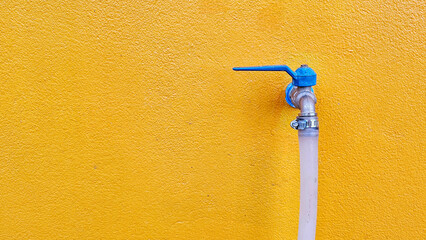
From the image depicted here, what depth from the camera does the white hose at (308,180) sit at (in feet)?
1.54

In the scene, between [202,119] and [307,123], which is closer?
[307,123]

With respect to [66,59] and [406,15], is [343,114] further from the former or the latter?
[66,59]

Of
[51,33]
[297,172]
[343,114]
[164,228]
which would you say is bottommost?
[164,228]

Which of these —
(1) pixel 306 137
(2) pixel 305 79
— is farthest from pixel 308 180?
(2) pixel 305 79

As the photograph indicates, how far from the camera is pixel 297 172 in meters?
0.58

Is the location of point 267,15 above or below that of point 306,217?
above

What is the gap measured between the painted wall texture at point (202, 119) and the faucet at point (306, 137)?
3.0 inches

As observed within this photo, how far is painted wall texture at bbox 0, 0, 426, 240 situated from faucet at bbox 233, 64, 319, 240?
0.25 ft

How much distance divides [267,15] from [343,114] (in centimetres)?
26

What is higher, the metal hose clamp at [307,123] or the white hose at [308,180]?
the metal hose clamp at [307,123]

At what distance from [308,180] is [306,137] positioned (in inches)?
3.2

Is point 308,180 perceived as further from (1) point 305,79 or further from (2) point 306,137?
(1) point 305,79

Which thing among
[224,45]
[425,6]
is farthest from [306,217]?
[425,6]

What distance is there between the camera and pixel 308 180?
481 millimetres
